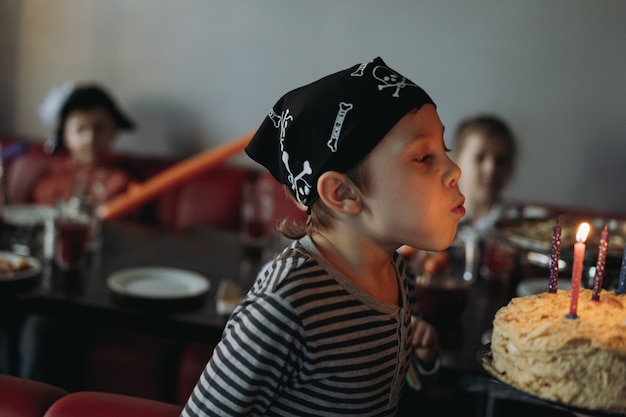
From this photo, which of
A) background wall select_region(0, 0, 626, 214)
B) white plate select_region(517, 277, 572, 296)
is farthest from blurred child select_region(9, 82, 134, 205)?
white plate select_region(517, 277, 572, 296)

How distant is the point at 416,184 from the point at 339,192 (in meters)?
0.11

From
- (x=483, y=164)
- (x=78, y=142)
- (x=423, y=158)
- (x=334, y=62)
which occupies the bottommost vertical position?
(x=78, y=142)

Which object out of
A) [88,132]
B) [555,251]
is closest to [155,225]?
[88,132]

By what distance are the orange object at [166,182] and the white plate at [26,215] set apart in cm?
36

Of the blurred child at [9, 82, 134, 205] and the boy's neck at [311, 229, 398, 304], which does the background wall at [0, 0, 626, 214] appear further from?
the boy's neck at [311, 229, 398, 304]

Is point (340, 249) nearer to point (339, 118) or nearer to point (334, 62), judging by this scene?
point (339, 118)

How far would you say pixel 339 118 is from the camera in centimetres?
100

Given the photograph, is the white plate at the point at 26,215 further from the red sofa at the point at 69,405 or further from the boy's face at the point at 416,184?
the boy's face at the point at 416,184

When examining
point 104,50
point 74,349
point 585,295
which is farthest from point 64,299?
point 104,50

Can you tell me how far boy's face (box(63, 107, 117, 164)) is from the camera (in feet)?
12.1

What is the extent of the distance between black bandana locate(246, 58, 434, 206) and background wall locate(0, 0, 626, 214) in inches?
102

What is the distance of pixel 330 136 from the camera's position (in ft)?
3.32

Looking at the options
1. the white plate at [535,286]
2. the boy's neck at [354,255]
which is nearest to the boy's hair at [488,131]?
the white plate at [535,286]

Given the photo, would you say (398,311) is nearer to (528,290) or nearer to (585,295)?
(585,295)
